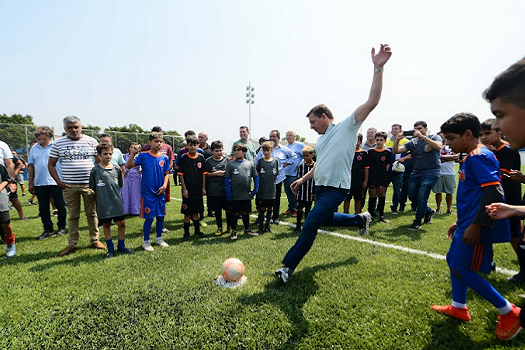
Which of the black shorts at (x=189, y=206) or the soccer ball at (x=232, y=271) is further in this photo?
the black shorts at (x=189, y=206)

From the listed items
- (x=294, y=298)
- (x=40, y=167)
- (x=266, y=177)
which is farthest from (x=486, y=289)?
(x=40, y=167)

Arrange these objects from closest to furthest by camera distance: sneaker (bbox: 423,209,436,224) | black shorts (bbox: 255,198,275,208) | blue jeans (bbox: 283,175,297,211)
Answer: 1. black shorts (bbox: 255,198,275,208)
2. sneaker (bbox: 423,209,436,224)
3. blue jeans (bbox: 283,175,297,211)

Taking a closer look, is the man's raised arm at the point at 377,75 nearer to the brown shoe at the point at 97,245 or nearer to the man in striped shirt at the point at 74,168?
the man in striped shirt at the point at 74,168

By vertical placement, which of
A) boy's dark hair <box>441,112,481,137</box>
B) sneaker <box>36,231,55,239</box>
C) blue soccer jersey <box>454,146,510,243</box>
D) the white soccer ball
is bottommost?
sneaker <box>36,231,55,239</box>

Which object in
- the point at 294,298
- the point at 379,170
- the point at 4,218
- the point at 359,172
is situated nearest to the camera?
the point at 294,298

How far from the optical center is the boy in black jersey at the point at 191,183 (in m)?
5.66

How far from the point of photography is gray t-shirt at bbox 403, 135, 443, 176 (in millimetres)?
5984

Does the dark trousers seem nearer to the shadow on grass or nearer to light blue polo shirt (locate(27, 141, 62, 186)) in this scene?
light blue polo shirt (locate(27, 141, 62, 186))

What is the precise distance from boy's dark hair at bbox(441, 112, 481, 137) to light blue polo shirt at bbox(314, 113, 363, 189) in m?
0.92

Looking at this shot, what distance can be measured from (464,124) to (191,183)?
4.62 meters

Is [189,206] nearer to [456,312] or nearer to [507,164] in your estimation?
[456,312]

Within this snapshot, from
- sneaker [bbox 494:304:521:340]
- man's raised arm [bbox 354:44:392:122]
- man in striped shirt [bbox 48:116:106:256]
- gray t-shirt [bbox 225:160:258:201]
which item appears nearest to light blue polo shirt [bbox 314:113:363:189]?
man's raised arm [bbox 354:44:392:122]

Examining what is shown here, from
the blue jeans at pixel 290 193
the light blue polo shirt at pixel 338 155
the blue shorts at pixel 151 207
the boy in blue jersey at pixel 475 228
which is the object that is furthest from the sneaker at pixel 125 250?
the boy in blue jersey at pixel 475 228

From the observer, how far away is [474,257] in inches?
91.7
